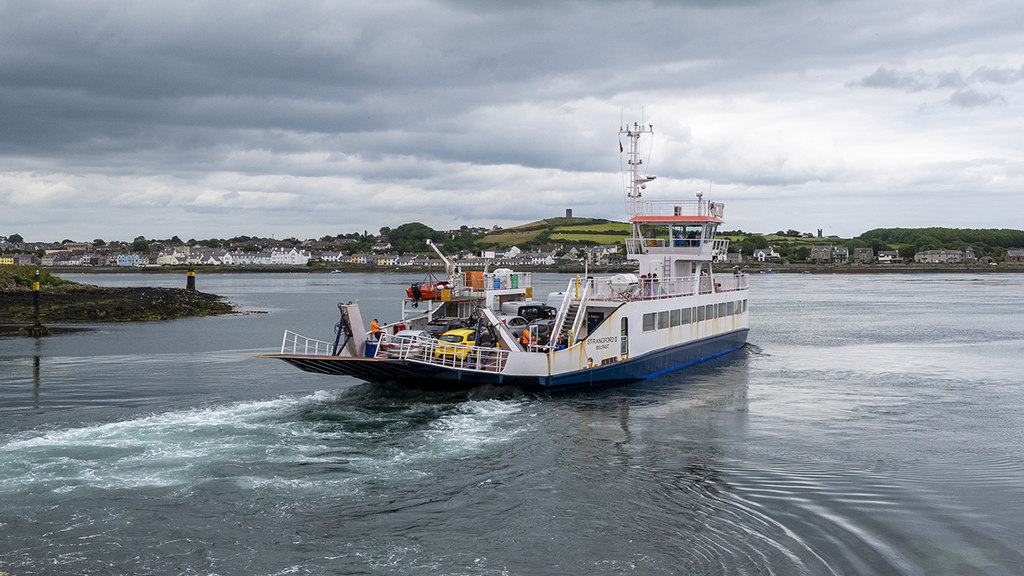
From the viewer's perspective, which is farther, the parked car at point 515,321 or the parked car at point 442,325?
the parked car at point 515,321

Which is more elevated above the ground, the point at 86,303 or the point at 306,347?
the point at 306,347

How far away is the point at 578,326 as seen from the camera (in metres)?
28.6

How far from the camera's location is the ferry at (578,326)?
85.1ft

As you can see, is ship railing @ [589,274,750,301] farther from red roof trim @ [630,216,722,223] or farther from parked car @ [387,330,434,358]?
parked car @ [387,330,434,358]

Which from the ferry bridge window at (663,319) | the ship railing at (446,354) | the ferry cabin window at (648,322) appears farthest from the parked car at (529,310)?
the ship railing at (446,354)

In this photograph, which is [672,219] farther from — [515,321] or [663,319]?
[515,321]

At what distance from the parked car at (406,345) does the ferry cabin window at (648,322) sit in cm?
944

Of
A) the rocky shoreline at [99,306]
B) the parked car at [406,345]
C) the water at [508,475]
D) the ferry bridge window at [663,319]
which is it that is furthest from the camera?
the rocky shoreline at [99,306]

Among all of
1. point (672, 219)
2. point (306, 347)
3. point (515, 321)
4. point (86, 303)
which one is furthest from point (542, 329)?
point (86, 303)

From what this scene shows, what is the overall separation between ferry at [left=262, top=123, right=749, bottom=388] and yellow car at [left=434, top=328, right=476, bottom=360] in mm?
46

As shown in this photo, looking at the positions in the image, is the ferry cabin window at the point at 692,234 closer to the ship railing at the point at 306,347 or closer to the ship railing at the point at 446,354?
the ship railing at the point at 446,354

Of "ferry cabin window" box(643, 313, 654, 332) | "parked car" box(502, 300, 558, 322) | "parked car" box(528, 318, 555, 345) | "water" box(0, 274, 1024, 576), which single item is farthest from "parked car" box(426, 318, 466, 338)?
"ferry cabin window" box(643, 313, 654, 332)

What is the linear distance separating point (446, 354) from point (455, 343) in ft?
3.36

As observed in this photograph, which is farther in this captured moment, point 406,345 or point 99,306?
point 99,306
